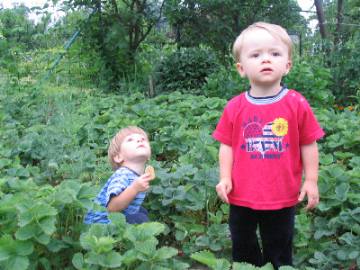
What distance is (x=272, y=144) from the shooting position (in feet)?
8.18

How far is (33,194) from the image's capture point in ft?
8.67

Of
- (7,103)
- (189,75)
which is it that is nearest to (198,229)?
(7,103)

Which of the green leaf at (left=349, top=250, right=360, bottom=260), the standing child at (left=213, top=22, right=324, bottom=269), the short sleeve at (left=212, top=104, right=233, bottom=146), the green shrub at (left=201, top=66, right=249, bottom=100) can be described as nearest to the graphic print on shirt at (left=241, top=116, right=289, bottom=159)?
the standing child at (left=213, top=22, right=324, bottom=269)

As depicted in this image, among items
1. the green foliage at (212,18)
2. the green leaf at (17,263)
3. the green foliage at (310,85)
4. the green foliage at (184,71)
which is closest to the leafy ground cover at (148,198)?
the green leaf at (17,263)

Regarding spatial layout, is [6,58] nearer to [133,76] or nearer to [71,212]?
[133,76]

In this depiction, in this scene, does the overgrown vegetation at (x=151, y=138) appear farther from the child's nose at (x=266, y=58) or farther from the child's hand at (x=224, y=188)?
the child's nose at (x=266, y=58)

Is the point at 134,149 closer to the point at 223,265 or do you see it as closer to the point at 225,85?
the point at 223,265

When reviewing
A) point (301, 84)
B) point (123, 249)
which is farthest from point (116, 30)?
point (123, 249)

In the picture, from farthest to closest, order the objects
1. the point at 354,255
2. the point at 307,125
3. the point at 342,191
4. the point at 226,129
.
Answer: the point at 342,191 → the point at 354,255 → the point at 226,129 → the point at 307,125

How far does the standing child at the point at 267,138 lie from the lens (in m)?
2.43

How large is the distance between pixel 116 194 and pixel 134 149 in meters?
0.29

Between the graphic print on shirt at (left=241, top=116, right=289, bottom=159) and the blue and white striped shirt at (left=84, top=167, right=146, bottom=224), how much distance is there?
0.86 m

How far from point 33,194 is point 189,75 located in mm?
6449

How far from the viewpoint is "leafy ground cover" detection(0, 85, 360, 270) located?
89.0 inches
